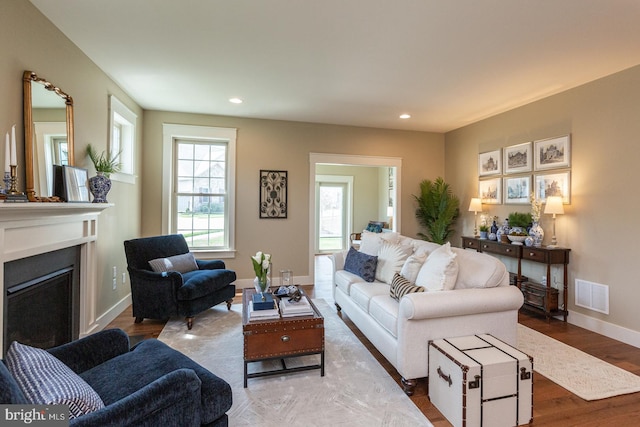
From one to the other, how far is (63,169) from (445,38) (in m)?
3.24

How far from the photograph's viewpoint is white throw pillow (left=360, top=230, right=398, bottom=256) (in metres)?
3.46

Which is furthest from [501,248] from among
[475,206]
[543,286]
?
[475,206]

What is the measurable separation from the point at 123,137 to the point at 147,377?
3.55 m

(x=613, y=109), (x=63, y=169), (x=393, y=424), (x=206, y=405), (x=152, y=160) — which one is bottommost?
(x=393, y=424)

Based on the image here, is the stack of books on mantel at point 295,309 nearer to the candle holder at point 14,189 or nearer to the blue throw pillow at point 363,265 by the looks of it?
the blue throw pillow at point 363,265

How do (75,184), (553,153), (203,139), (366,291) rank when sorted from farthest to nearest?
(203,139)
(553,153)
(366,291)
(75,184)

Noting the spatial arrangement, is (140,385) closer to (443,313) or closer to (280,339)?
(280,339)

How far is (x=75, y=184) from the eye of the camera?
2.58 metres

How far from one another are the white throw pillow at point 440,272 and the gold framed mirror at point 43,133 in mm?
2890

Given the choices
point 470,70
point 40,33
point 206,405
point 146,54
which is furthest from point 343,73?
point 206,405

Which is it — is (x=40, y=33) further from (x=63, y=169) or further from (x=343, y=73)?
(x=343, y=73)

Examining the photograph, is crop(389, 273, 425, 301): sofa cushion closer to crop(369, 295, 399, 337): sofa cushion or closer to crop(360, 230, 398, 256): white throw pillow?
crop(369, 295, 399, 337): sofa cushion

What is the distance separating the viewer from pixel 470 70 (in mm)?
3064

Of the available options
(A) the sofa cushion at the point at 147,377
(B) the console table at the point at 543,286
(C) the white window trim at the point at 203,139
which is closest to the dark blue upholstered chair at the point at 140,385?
(A) the sofa cushion at the point at 147,377
